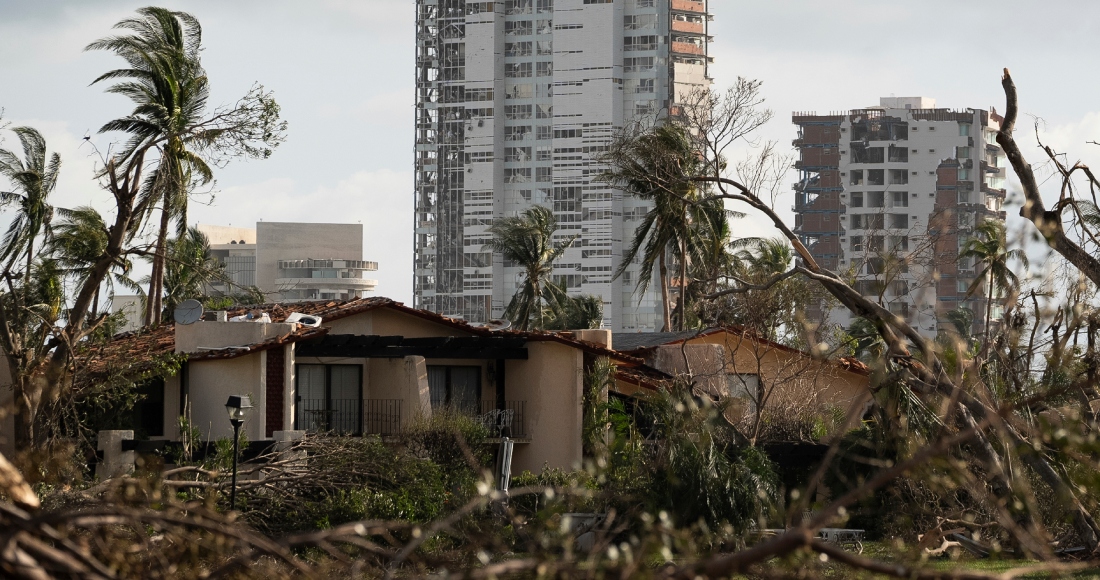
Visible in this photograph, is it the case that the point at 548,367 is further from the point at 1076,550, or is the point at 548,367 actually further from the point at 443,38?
the point at 443,38

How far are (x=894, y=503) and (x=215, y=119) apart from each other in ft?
40.5

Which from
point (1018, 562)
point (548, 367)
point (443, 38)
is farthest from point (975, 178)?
point (1018, 562)

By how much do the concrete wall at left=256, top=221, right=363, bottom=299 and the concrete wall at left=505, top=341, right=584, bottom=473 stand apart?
312 feet

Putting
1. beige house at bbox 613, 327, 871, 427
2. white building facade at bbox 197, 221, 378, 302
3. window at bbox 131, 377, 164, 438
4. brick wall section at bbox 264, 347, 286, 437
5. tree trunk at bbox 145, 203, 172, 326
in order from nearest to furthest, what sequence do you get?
brick wall section at bbox 264, 347, 286, 437, window at bbox 131, 377, 164, 438, beige house at bbox 613, 327, 871, 427, tree trunk at bbox 145, 203, 172, 326, white building facade at bbox 197, 221, 378, 302

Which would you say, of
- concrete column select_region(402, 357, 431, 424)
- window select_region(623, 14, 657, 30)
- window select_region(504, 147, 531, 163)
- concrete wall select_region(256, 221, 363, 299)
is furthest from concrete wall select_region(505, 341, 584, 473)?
concrete wall select_region(256, 221, 363, 299)

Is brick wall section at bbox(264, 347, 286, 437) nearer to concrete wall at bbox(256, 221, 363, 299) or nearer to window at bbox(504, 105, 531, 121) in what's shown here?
window at bbox(504, 105, 531, 121)

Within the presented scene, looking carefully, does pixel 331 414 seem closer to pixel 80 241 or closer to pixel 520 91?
pixel 80 241

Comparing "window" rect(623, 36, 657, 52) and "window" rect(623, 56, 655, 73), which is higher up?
"window" rect(623, 36, 657, 52)

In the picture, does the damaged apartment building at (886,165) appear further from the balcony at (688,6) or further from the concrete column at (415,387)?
the concrete column at (415,387)

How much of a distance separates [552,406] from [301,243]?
321 feet

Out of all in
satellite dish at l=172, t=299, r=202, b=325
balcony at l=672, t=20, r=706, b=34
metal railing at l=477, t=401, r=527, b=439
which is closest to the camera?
satellite dish at l=172, t=299, r=202, b=325

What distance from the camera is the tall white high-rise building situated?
106m

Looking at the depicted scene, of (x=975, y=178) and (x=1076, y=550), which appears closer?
(x=1076, y=550)

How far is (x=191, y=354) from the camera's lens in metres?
25.2
